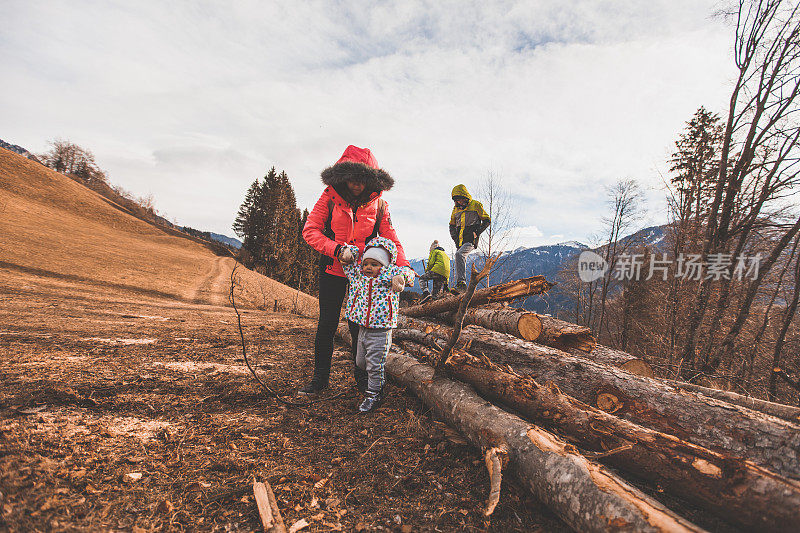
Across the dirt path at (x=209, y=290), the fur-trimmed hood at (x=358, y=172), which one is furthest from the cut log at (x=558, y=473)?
the dirt path at (x=209, y=290)

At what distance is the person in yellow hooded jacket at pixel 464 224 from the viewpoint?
7.62 metres

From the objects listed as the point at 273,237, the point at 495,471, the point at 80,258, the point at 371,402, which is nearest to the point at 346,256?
the point at 371,402

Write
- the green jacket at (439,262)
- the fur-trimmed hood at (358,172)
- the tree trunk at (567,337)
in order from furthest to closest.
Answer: the green jacket at (439,262), the tree trunk at (567,337), the fur-trimmed hood at (358,172)

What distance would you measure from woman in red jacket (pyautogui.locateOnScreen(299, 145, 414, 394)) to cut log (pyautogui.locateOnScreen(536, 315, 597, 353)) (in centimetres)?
210

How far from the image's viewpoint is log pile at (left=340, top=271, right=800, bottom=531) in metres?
1.41

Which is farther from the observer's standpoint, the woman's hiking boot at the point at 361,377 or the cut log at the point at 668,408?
the woman's hiking boot at the point at 361,377

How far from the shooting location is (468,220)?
7605 mm

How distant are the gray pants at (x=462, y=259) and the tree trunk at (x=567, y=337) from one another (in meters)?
4.11

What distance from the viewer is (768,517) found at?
1.34 meters

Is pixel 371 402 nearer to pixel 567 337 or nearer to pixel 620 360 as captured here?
pixel 567 337

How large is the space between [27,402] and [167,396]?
86 cm

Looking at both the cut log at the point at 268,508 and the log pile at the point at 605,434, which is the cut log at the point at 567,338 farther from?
the cut log at the point at 268,508

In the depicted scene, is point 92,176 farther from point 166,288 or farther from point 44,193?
point 166,288

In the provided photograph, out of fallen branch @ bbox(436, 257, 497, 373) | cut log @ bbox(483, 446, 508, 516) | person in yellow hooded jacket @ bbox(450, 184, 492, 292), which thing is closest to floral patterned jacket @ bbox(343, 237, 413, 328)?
fallen branch @ bbox(436, 257, 497, 373)
